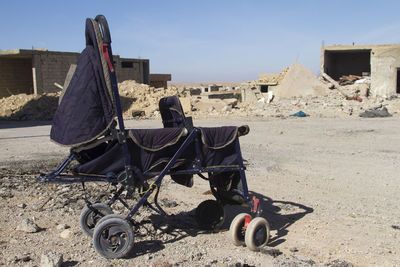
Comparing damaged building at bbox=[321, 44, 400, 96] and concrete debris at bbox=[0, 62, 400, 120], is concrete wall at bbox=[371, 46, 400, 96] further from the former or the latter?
concrete debris at bbox=[0, 62, 400, 120]

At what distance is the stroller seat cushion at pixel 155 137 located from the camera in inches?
154

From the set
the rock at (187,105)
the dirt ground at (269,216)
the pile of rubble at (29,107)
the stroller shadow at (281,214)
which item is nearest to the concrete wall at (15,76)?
the pile of rubble at (29,107)

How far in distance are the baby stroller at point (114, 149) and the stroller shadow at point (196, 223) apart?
41cm

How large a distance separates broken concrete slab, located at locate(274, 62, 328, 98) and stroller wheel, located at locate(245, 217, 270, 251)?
20.8 m

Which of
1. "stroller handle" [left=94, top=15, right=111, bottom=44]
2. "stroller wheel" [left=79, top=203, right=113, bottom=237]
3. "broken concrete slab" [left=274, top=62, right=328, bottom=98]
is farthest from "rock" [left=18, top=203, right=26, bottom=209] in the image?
"broken concrete slab" [left=274, top=62, right=328, bottom=98]

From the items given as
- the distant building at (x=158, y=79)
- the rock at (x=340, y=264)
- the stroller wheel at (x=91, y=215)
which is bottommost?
the rock at (x=340, y=264)

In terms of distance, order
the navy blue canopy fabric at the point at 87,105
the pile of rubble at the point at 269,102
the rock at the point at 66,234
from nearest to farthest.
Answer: the navy blue canopy fabric at the point at 87,105
the rock at the point at 66,234
the pile of rubble at the point at 269,102

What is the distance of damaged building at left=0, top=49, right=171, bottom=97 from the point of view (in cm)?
2356

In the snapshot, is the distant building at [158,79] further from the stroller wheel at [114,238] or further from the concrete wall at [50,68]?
the stroller wheel at [114,238]

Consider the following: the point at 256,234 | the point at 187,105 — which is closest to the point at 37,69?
the point at 187,105

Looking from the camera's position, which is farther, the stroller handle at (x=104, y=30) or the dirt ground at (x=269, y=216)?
the dirt ground at (x=269, y=216)

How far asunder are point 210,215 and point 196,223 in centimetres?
26

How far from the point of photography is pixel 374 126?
14430 mm

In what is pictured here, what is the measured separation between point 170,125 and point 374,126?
37.8 ft
